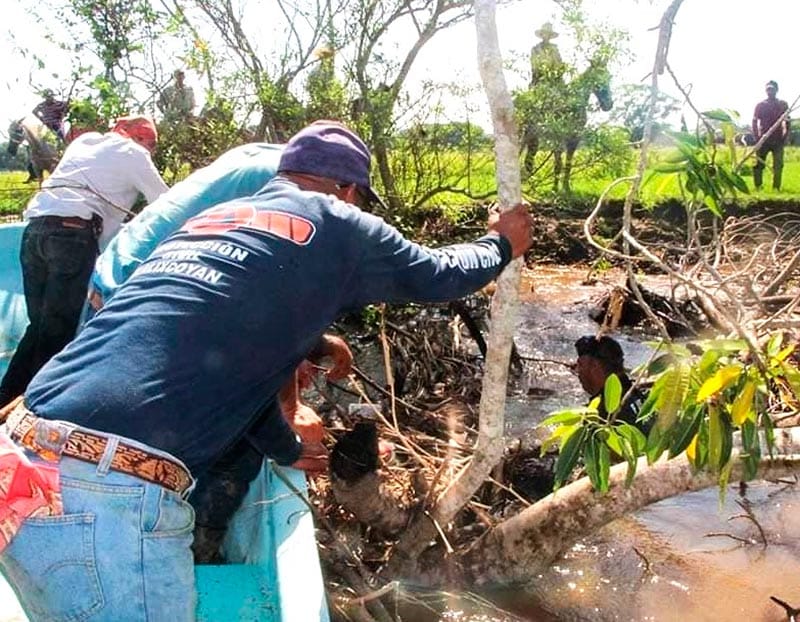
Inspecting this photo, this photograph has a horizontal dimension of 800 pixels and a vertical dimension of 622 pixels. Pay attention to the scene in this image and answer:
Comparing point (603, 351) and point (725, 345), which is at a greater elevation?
point (725, 345)

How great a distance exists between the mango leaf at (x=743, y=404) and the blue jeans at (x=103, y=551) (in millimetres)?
1341

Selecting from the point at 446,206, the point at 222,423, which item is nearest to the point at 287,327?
the point at 222,423

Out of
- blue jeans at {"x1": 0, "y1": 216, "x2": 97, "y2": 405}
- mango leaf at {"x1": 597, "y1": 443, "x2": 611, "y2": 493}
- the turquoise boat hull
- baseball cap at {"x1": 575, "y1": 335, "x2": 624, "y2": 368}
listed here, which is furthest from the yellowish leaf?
blue jeans at {"x1": 0, "y1": 216, "x2": 97, "y2": 405}

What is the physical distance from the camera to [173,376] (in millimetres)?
1960

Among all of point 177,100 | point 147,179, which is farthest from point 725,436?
point 177,100

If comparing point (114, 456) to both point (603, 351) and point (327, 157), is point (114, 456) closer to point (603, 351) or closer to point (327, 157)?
point (327, 157)

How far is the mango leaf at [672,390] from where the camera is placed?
Answer: 2.29 m

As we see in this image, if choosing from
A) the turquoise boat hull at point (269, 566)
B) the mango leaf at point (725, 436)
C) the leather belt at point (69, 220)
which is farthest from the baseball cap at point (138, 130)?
the mango leaf at point (725, 436)

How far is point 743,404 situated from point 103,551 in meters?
1.52

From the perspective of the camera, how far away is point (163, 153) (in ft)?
25.0

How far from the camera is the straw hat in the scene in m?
9.02

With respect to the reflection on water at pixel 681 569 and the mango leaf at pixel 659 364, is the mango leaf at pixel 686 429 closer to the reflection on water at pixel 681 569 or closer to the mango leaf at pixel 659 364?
the mango leaf at pixel 659 364

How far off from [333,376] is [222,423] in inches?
54.6

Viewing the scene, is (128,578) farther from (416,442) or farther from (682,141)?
(416,442)
